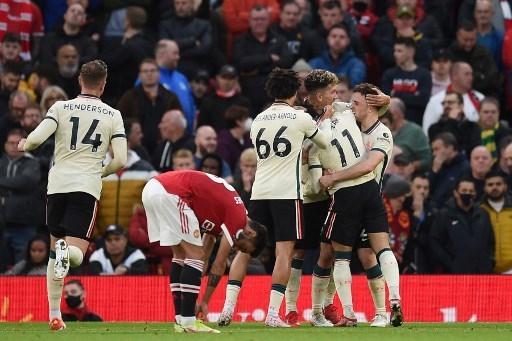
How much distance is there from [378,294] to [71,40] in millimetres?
9604

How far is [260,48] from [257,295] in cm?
632

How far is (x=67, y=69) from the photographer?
23875 mm

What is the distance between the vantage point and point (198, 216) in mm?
14805

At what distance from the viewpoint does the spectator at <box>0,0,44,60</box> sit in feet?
82.1

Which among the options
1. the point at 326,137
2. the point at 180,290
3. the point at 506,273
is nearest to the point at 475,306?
the point at 506,273

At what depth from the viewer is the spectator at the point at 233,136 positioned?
22.9 m

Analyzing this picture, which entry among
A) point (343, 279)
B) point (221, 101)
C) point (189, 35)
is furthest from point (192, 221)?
point (189, 35)

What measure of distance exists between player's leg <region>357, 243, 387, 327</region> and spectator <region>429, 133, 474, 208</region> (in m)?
5.62

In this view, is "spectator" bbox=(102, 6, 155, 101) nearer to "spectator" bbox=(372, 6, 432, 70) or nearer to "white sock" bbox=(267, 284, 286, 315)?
"spectator" bbox=(372, 6, 432, 70)

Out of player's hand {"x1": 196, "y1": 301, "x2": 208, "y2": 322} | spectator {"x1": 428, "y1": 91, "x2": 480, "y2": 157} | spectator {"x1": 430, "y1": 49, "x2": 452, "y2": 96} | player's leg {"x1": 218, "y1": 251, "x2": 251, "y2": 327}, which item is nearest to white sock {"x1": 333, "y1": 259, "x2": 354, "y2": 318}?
player's leg {"x1": 218, "y1": 251, "x2": 251, "y2": 327}

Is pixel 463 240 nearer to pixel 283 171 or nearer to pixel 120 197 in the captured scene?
pixel 120 197

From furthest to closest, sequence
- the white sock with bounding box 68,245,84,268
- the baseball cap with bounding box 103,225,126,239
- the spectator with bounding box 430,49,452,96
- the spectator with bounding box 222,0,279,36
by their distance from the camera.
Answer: the spectator with bounding box 222,0,279,36 → the spectator with bounding box 430,49,452,96 → the baseball cap with bounding box 103,225,126,239 → the white sock with bounding box 68,245,84,268

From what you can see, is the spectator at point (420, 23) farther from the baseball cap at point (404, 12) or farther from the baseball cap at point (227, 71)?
the baseball cap at point (227, 71)

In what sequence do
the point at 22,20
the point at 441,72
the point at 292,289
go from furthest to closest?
the point at 22,20 → the point at 441,72 → the point at 292,289
